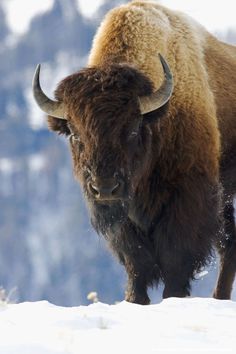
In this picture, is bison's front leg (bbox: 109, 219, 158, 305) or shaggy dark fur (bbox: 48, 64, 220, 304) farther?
bison's front leg (bbox: 109, 219, 158, 305)

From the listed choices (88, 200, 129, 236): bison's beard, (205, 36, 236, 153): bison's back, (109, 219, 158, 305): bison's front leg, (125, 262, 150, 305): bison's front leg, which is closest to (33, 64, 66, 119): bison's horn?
(88, 200, 129, 236): bison's beard

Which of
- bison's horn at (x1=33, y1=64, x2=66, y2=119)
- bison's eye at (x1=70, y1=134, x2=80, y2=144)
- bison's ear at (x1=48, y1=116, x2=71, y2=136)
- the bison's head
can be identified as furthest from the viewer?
bison's ear at (x1=48, y1=116, x2=71, y2=136)

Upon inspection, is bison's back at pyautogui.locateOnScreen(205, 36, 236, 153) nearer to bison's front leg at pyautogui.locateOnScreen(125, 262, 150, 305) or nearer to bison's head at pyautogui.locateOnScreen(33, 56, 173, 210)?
bison's head at pyautogui.locateOnScreen(33, 56, 173, 210)

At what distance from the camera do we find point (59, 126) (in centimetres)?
912

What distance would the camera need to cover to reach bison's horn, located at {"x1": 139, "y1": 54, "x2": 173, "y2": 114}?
8820 millimetres

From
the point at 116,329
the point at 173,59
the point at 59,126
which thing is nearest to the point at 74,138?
the point at 59,126

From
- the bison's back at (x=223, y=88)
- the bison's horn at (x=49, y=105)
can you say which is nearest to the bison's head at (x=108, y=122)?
the bison's horn at (x=49, y=105)

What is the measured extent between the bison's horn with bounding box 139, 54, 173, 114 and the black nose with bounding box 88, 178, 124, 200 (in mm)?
945

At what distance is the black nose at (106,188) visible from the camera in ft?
26.3

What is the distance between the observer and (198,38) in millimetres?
10758

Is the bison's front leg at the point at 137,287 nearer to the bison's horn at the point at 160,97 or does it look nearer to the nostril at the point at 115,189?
the nostril at the point at 115,189

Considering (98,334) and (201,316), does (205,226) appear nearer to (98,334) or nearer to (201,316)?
(201,316)

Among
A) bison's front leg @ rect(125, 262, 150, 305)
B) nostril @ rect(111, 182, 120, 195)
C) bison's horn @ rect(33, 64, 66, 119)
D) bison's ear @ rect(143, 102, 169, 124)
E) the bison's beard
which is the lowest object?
bison's front leg @ rect(125, 262, 150, 305)

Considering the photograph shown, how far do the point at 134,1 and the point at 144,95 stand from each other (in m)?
2.43
